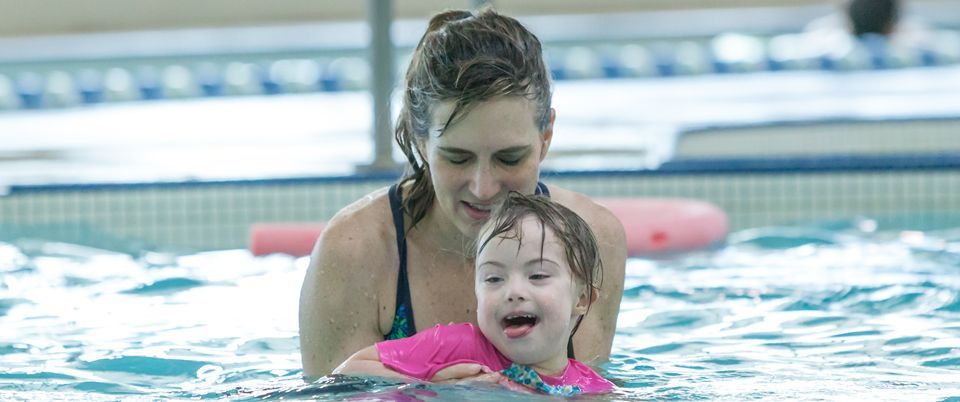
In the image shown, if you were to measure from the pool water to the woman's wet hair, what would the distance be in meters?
0.62

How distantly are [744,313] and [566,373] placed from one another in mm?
2042

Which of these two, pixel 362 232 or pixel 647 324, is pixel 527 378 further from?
pixel 647 324

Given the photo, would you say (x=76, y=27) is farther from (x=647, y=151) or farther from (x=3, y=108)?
(x=647, y=151)

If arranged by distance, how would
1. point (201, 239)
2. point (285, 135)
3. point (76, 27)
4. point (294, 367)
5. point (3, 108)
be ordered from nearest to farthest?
point (294, 367)
point (201, 239)
point (285, 135)
point (3, 108)
point (76, 27)

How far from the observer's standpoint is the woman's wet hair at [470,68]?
299cm

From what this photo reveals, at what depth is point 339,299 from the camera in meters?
3.35

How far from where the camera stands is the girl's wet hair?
2.97 meters

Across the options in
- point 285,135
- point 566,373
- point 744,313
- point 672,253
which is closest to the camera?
point 566,373

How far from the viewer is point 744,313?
5082 mm

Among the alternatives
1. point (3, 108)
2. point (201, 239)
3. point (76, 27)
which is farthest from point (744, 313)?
point (76, 27)

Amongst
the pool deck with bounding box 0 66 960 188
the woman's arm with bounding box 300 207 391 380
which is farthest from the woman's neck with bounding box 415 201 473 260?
the pool deck with bounding box 0 66 960 188

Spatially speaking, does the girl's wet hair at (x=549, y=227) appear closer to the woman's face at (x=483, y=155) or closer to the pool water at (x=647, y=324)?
the woman's face at (x=483, y=155)

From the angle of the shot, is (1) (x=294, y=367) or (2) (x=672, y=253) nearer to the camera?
(1) (x=294, y=367)

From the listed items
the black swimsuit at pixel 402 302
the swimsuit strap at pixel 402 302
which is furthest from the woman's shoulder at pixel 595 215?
the swimsuit strap at pixel 402 302
